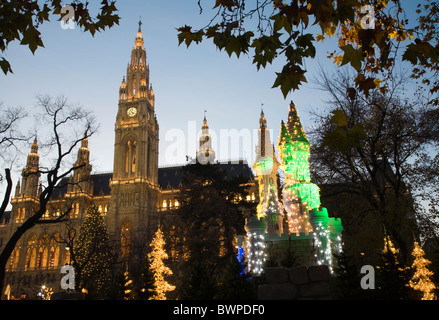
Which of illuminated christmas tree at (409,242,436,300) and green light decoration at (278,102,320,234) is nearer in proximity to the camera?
illuminated christmas tree at (409,242,436,300)

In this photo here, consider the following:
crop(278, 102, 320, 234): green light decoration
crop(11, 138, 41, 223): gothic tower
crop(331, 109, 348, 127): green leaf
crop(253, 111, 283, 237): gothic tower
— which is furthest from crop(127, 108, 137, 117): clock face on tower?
crop(331, 109, 348, 127): green leaf

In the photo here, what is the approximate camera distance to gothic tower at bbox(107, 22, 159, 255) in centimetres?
5712

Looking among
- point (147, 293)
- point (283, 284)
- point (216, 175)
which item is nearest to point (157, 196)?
point (216, 175)

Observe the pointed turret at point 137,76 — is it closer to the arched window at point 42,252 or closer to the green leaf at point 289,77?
the arched window at point 42,252

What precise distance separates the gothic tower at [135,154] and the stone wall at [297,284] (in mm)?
49117

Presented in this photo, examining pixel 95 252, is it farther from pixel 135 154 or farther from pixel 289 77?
pixel 289 77

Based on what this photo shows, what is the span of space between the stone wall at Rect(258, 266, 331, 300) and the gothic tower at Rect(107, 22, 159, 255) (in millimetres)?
49117

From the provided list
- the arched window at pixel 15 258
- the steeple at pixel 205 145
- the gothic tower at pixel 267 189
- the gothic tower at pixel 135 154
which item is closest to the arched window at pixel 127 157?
the gothic tower at pixel 135 154

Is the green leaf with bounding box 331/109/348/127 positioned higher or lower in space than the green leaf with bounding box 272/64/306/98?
lower

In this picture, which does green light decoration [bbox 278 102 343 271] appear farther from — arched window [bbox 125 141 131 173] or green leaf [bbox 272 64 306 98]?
arched window [bbox 125 141 131 173]

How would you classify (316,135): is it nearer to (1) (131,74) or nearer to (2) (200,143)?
(2) (200,143)

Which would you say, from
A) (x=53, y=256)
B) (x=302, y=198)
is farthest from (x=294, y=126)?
(x=53, y=256)

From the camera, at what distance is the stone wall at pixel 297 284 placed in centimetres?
701

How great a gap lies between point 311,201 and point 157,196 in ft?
153
